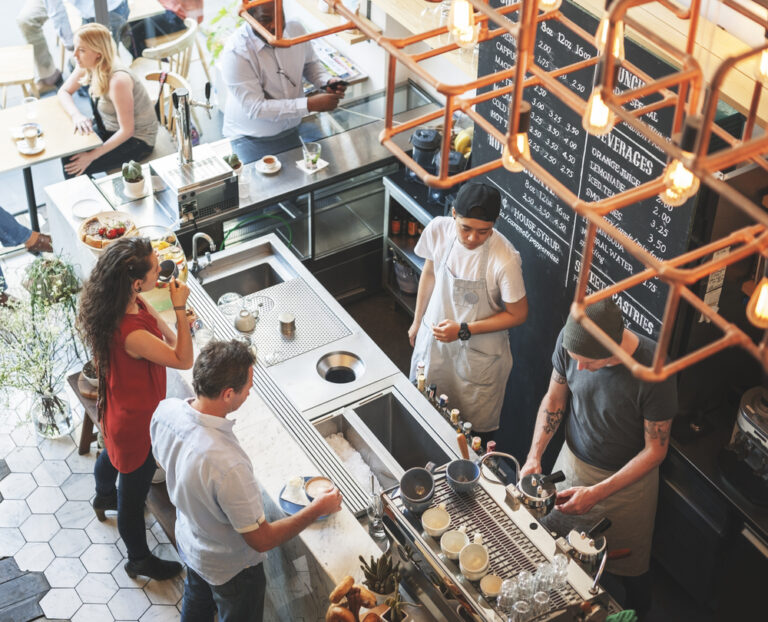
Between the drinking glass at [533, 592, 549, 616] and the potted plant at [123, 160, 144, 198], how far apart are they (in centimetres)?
337

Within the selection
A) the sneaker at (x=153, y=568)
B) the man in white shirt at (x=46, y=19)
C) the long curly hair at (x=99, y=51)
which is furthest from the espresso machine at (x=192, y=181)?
the man in white shirt at (x=46, y=19)

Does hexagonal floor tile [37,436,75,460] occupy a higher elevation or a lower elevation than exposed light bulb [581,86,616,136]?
lower

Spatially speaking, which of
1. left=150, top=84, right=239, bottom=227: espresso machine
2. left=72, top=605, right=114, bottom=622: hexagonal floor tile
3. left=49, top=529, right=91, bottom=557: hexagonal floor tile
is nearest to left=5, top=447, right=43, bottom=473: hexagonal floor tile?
left=49, top=529, right=91, bottom=557: hexagonal floor tile

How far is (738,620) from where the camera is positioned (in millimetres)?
4281

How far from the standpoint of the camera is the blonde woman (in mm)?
5938

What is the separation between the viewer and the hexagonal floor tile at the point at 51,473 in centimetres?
498

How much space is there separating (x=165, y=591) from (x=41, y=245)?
276 cm

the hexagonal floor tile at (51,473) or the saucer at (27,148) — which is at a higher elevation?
the saucer at (27,148)

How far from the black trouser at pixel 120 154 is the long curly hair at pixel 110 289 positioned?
281 cm

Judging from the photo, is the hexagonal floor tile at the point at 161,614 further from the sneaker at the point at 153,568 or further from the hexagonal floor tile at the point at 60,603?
the hexagonal floor tile at the point at 60,603

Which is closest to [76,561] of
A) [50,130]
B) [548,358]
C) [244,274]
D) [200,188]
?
[244,274]

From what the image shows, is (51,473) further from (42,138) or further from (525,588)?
(525,588)

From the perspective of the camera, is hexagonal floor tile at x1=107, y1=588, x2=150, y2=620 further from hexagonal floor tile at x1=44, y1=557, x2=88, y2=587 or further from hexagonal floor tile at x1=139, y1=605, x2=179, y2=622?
hexagonal floor tile at x1=44, y1=557, x2=88, y2=587

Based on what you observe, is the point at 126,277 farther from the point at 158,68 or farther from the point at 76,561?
the point at 158,68
